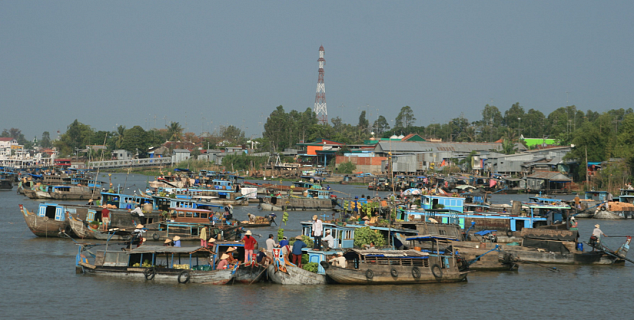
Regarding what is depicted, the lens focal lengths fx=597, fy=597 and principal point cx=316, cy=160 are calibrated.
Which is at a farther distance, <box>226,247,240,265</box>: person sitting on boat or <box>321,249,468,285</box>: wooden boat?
<box>226,247,240,265</box>: person sitting on boat

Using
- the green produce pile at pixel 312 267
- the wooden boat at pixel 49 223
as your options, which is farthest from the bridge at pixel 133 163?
the green produce pile at pixel 312 267

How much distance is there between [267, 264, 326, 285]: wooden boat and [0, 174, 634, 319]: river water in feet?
0.74

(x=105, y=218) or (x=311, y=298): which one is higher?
(x=105, y=218)

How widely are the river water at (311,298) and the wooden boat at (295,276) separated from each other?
0.74ft

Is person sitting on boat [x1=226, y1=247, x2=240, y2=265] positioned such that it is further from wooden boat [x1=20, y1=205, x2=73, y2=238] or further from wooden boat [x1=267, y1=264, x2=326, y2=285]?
wooden boat [x1=20, y1=205, x2=73, y2=238]

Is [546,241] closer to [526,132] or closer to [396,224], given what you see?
[396,224]

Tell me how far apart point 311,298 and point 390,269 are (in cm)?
319

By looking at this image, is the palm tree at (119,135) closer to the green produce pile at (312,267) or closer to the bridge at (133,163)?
the bridge at (133,163)

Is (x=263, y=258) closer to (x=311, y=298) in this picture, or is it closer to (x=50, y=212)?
(x=311, y=298)

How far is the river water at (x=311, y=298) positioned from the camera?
18.8 meters

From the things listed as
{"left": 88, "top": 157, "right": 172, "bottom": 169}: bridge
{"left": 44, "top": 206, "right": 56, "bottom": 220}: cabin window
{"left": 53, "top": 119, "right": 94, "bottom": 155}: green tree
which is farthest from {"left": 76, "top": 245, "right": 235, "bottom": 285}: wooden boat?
{"left": 53, "top": 119, "right": 94, "bottom": 155}: green tree

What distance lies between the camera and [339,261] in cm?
2112

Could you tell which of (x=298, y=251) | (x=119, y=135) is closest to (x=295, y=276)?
(x=298, y=251)

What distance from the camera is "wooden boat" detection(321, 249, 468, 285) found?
21078 mm
